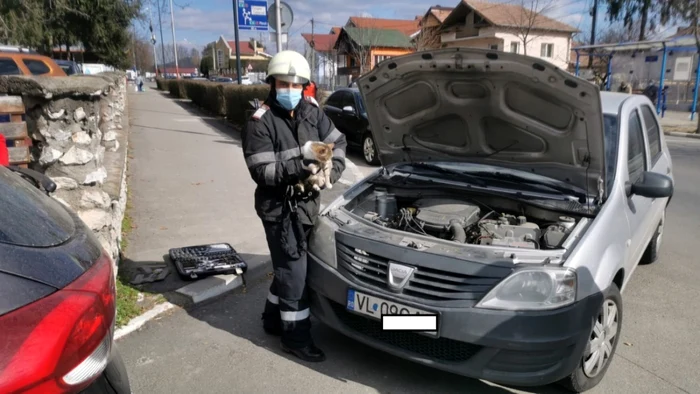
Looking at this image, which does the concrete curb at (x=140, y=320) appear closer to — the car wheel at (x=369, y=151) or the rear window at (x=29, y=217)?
the rear window at (x=29, y=217)

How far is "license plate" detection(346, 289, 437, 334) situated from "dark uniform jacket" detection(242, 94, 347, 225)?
62 centimetres

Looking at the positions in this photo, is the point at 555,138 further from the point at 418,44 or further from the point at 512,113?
the point at 418,44

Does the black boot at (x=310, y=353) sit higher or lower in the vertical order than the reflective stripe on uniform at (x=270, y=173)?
lower

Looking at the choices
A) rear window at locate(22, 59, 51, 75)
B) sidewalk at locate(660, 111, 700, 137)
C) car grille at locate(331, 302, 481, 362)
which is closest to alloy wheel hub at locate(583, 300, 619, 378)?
car grille at locate(331, 302, 481, 362)

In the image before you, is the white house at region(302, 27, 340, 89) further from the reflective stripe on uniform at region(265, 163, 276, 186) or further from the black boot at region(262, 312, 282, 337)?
the reflective stripe on uniform at region(265, 163, 276, 186)

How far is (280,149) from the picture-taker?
3154 mm

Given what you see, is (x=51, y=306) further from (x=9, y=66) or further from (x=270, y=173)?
(x=9, y=66)

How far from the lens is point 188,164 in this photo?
32.7 feet

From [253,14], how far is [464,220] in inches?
343

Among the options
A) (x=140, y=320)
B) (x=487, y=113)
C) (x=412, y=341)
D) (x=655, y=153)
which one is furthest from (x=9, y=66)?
(x=655, y=153)

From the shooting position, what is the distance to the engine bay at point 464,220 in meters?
3.11

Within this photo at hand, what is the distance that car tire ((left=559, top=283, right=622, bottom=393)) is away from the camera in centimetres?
282

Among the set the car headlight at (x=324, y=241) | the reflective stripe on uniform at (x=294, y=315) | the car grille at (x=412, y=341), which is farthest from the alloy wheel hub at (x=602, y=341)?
the reflective stripe on uniform at (x=294, y=315)

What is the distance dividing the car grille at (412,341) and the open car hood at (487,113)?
139 centimetres
